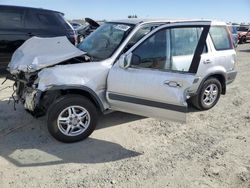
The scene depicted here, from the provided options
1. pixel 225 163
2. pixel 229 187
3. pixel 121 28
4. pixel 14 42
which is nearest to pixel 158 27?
pixel 121 28

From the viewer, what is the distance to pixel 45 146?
183 inches

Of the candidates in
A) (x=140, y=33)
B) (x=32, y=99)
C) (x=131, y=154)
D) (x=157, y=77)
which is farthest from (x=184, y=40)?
(x=32, y=99)

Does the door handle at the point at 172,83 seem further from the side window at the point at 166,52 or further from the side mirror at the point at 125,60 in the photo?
the side mirror at the point at 125,60

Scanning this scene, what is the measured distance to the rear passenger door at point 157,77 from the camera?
4508 mm

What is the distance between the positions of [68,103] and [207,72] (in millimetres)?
2946

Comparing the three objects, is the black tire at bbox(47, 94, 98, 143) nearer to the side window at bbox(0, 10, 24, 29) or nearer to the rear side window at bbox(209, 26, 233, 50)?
the rear side window at bbox(209, 26, 233, 50)

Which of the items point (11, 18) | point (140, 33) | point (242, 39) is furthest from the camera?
point (242, 39)

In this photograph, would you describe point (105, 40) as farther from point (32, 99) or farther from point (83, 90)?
point (32, 99)

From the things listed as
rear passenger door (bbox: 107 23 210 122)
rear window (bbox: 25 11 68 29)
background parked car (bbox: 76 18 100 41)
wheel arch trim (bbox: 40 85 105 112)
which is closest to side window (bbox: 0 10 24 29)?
rear window (bbox: 25 11 68 29)

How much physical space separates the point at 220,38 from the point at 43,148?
13.4 feet

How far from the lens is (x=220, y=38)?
21.2 feet

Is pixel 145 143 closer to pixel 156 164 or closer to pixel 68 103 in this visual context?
pixel 156 164

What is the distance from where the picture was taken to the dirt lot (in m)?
3.80

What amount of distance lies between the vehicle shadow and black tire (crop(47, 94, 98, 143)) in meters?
0.10
